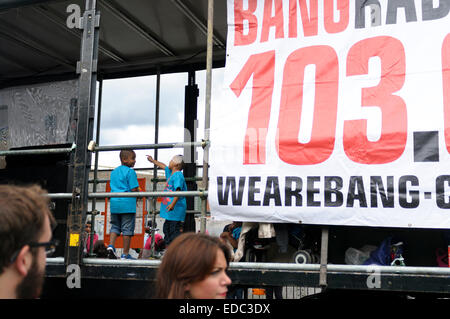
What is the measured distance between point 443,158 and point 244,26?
1936mm

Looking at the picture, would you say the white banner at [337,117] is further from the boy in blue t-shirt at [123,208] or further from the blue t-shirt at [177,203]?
the boy in blue t-shirt at [123,208]

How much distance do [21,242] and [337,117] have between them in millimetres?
2666

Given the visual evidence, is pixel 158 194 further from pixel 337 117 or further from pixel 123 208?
pixel 123 208

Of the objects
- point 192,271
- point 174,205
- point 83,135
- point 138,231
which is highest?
point 83,135

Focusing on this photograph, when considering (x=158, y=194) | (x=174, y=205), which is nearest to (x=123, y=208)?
(x=174, y=205)

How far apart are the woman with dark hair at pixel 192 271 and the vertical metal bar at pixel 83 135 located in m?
1.92

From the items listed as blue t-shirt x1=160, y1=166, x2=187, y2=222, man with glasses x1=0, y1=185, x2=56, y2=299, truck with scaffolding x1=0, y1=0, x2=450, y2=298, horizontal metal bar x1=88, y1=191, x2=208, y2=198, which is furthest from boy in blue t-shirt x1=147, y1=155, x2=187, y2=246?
man with glasses x1=0, y1=185, x2=56, y2=299

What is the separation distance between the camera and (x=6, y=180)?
685 cm

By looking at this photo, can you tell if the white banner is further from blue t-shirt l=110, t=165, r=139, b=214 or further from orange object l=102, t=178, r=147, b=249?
orange object l=102, t=178, r=147, b=249

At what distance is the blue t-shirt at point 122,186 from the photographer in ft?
18.3

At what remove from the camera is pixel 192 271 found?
2201 mm

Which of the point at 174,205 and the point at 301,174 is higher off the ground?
the point at 301,174

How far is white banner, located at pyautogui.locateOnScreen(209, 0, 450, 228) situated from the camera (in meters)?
3.47
